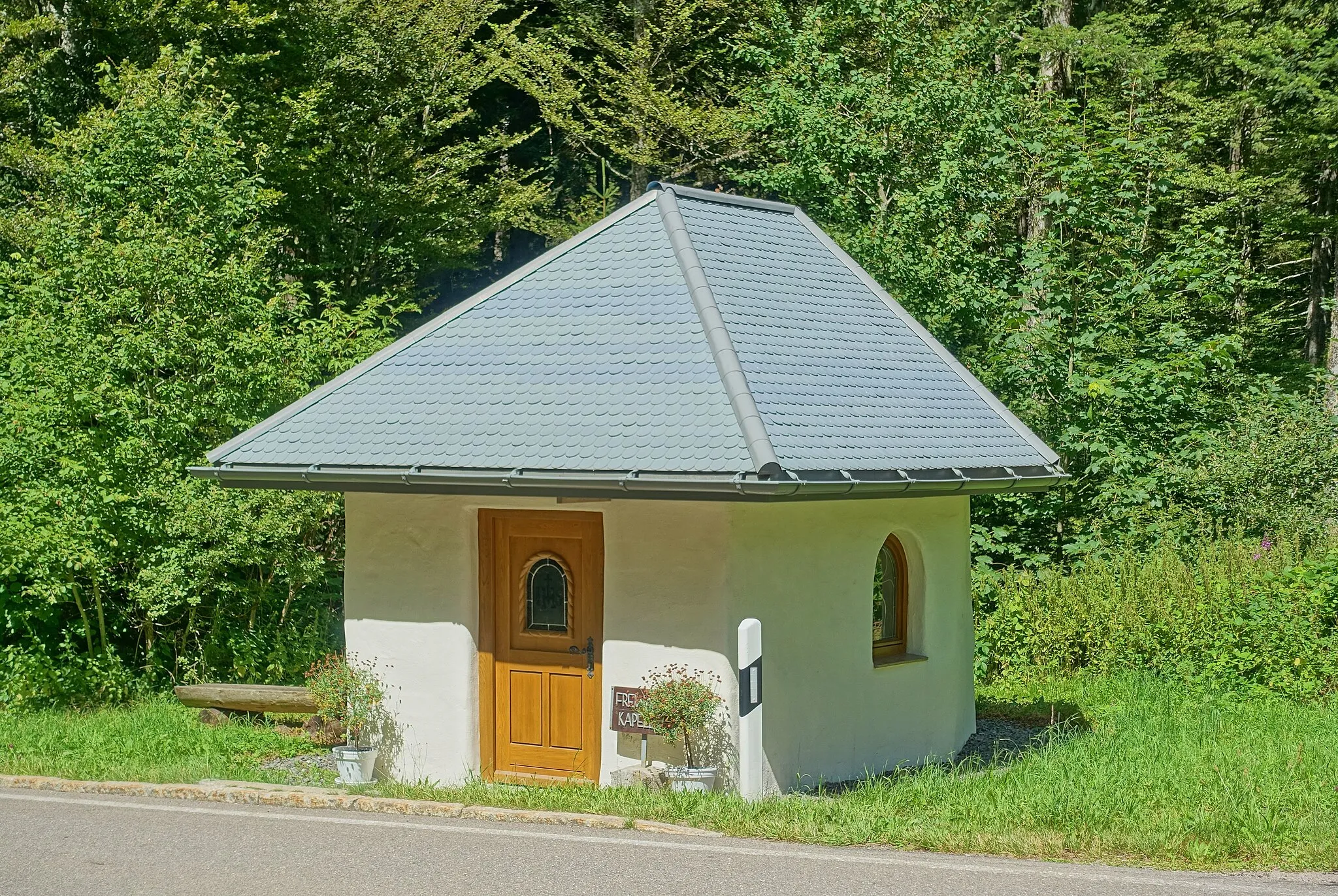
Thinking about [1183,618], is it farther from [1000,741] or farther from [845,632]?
[845,632]

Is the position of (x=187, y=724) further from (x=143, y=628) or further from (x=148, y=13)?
(x=148, y=13)

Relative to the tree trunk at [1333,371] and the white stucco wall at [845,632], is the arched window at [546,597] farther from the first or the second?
the tree trunk at [1333,371]

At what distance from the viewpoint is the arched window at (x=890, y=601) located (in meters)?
11.7

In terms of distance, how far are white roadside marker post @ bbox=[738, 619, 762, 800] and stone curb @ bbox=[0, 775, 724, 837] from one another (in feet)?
3.35

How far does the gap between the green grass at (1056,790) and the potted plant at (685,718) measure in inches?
17.9

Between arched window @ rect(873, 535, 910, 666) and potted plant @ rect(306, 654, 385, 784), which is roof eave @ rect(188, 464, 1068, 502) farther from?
potted plant @ rect(306, 654, 385, 784)

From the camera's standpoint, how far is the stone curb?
8.30 m

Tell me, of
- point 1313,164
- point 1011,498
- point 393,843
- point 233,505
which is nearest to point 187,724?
point 233,505

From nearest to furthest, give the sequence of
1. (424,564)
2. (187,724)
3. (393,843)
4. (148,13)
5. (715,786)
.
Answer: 1. (393,843)
2. (715,786)
3. (424,564)
4. (187,724)
5. (148,13)

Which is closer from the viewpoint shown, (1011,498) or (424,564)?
(424,564)

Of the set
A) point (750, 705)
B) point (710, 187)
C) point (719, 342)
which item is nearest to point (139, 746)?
point (750, 705)

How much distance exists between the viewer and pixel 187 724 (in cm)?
1284

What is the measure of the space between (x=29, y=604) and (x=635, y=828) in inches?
345

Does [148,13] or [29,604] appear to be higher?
[148,13]
